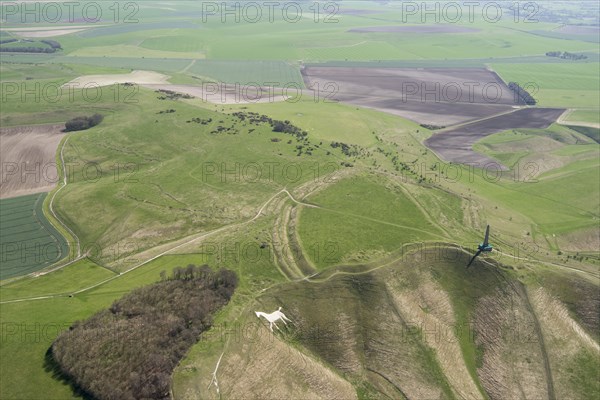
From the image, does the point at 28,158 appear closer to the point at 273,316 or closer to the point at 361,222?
the point at 273,316

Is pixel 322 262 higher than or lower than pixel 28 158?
lower

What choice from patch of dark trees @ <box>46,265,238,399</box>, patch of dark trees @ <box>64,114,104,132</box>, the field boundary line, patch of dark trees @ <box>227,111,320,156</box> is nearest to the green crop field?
the field boundary line

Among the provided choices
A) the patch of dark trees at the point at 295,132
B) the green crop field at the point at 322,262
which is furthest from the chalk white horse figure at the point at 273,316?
the patch of dark trees at the point at 295,132

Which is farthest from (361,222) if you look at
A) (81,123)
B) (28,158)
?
(81,123)

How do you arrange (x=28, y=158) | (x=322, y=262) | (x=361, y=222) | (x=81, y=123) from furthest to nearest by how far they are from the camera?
(x=81, y=123)
(x=28, y=158)
(x=361, y=222)
(x=322, y=262)

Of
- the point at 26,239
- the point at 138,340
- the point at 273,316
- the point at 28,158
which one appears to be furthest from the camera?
the point at 28,158

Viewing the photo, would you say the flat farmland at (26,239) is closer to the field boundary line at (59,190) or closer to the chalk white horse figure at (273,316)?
the field boundary line at (59,190)

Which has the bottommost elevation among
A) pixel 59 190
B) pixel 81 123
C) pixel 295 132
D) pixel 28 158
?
pixel 59 190

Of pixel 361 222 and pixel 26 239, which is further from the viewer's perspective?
pixel 361 222
